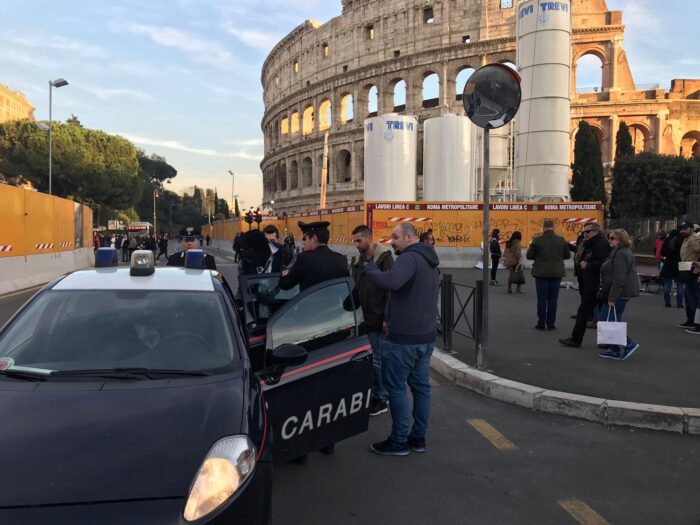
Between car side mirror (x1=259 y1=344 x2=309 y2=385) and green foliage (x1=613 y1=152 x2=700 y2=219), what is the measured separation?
118ft

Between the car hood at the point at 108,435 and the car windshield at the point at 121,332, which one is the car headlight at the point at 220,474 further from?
the car windshield at the point at 121,332

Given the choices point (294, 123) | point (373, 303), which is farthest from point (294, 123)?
point (373, 303)

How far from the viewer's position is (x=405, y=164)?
30.4 meters

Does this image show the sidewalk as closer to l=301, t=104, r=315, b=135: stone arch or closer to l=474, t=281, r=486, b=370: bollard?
l=474, t=281, r=486, b=370: bollard

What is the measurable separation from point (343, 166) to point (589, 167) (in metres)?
24.6

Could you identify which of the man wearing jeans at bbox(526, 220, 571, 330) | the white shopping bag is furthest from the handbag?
the white shopping bag

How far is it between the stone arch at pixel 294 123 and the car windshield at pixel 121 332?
6250 cm

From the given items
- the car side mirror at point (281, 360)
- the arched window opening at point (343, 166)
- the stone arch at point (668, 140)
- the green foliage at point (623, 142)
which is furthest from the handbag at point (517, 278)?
the arched window opening at point (343, 166)

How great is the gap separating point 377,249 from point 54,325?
126 inches

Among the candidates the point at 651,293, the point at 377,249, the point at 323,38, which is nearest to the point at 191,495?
the point at 377,249

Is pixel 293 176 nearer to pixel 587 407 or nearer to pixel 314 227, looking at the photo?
pixel 314 227

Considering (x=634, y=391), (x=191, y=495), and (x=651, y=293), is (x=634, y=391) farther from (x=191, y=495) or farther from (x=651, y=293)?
(x=651, y=293)

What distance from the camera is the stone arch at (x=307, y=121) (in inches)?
2420

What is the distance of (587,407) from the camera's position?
4922mm
